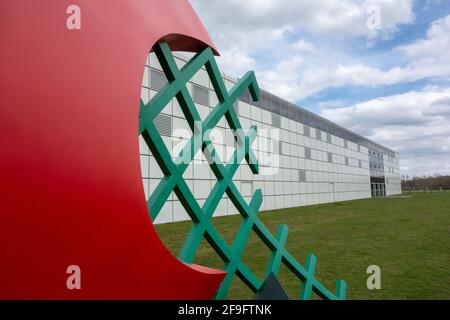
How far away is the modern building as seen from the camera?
592 inches

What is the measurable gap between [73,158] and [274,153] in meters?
23.1

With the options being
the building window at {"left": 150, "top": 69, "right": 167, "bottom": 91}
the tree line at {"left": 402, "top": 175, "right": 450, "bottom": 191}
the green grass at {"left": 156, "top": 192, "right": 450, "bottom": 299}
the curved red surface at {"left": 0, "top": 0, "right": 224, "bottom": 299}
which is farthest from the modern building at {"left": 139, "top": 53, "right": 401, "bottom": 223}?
the tree line at {"left": 402, "top": 175, "right": 450, "bottom": 191}

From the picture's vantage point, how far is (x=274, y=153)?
2386cm

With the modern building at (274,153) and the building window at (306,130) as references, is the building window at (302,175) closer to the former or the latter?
the modern building at (274,153)

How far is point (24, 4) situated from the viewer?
3.58ft

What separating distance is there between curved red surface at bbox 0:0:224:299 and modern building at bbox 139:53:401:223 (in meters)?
12.3

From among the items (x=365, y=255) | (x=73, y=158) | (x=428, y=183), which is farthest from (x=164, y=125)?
(x=428, y=183)

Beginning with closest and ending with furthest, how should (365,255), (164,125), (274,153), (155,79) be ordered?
(365,255)
(155,79)
(164,125)
(274,153)

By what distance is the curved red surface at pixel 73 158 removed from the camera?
997mm

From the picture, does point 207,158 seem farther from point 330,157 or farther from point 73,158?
point 330,157

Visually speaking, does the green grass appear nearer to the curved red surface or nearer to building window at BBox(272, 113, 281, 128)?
the curved red surface

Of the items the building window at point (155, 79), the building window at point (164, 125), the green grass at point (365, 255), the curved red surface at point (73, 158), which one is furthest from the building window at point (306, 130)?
the curved red surface at point (73, 158)

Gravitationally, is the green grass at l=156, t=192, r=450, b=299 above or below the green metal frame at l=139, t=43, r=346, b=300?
below
